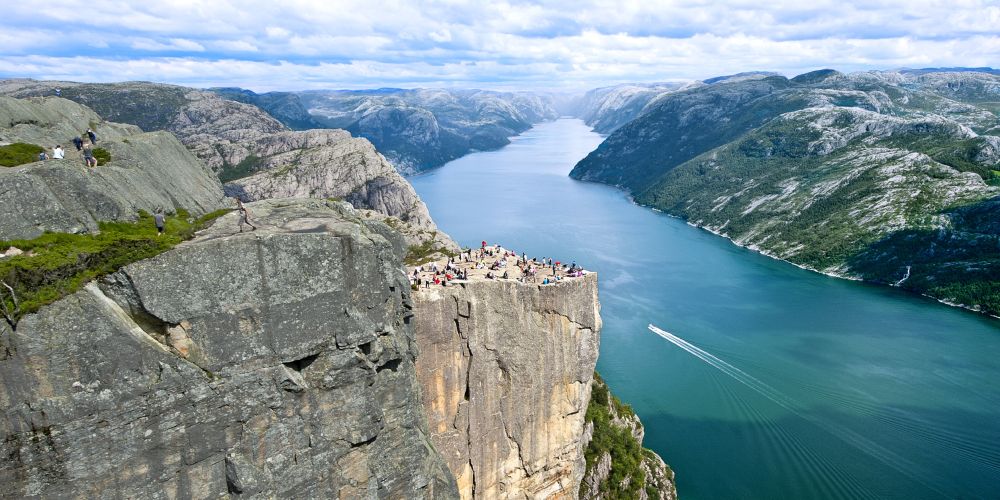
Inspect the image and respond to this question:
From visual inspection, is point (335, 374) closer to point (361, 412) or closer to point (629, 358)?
point (361, 412)

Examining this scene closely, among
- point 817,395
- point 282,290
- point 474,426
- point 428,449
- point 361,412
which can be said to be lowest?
point 817,395

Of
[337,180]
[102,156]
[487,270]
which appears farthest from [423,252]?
[337,180]

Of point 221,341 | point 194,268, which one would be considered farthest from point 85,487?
point 194,268

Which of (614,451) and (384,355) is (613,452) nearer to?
(614,451)

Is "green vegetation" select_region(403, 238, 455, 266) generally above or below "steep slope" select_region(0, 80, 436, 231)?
below

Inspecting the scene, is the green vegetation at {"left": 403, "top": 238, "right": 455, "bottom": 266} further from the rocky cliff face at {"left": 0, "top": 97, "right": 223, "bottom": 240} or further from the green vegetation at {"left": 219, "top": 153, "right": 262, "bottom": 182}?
the green vegetation at {"left": 219, "top": 153, "right": 262, "bottom": 182}

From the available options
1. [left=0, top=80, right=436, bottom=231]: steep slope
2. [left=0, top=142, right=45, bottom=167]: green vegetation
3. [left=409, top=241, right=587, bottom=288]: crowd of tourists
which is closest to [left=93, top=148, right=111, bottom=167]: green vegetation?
[left=0, top=142, right=45, bottom=167]: green vegetation

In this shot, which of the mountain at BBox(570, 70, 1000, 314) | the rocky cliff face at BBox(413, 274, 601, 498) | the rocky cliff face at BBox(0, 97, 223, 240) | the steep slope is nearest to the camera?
the rocky cliff face at BBox(0, 97, 223, 240)

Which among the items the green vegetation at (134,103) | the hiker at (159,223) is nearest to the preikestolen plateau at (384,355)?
the hiker at (159,223)

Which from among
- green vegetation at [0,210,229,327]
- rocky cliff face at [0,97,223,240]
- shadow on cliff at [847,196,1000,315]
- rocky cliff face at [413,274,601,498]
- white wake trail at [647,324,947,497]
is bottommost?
white wake trail at [647,324,947,497]
